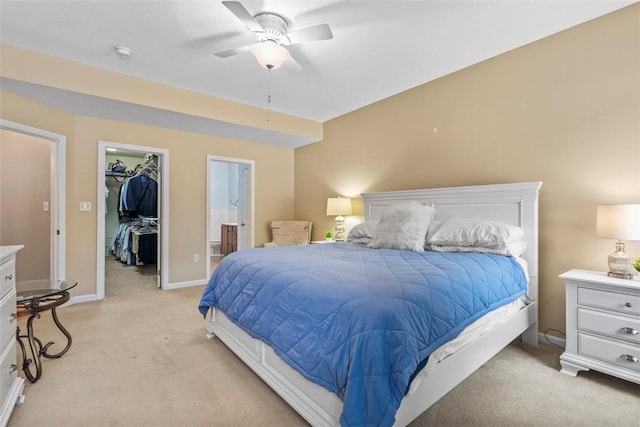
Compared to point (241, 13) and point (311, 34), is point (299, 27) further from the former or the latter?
point (241, 13)

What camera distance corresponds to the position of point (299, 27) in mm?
2453

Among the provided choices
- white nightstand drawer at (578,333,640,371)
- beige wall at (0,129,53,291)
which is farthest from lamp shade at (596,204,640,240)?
beige wall at (0,129,53,291)

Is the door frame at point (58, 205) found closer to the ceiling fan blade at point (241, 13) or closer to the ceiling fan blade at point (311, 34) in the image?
the ceiling fan blade at point (241, 13)

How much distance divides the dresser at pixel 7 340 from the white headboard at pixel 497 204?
3.40 meters

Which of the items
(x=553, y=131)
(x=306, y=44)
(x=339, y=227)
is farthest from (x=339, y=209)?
(x=553, y=131)

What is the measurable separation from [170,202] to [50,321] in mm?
1892

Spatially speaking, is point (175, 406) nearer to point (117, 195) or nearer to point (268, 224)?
point (268, 224)

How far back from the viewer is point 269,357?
6.06ft

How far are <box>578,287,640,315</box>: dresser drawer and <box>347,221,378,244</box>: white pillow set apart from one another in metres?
1.78

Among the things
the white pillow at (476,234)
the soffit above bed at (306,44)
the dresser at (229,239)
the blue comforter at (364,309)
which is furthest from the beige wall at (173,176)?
the white pillow at (476,234)

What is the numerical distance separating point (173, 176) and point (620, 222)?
4.79m

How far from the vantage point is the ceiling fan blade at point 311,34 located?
207cm

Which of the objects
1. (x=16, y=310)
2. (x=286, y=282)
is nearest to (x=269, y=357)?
(x=286, y=282)

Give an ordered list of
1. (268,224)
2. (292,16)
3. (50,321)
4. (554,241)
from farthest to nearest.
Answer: (268,224)
(50,321)
(554,241)
(292,16)
